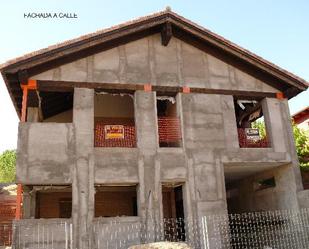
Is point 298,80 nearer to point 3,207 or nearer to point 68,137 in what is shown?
point 68,137

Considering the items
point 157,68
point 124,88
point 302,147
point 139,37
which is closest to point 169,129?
point 124,88

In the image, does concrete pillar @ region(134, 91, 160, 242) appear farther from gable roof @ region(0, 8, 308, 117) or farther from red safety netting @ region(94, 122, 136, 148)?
gable roof @ region(0, 8, 308, 117)

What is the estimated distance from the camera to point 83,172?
12633mm

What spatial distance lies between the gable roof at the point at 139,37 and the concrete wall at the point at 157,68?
27 cm

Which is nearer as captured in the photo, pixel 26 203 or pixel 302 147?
pixel 26 203

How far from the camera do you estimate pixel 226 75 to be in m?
15.6

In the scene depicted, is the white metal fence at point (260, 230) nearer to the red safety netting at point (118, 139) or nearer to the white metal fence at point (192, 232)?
the white metal fence at point (192, 232)

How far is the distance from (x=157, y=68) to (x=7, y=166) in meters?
37.6

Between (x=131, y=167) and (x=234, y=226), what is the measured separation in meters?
5.88

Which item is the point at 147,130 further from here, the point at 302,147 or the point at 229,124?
the point at 302,147

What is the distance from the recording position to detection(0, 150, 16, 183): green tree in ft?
149

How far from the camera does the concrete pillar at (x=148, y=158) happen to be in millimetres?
12773

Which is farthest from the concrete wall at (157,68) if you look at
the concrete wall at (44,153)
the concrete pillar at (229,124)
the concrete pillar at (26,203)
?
the concrete pillar at (26,203)

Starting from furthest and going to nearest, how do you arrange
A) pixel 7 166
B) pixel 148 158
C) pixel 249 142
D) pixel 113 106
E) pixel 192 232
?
pixel 7 166 → pixel 113 106 → pixel 249 142 → pixel 148 158 → pixel 192 232
